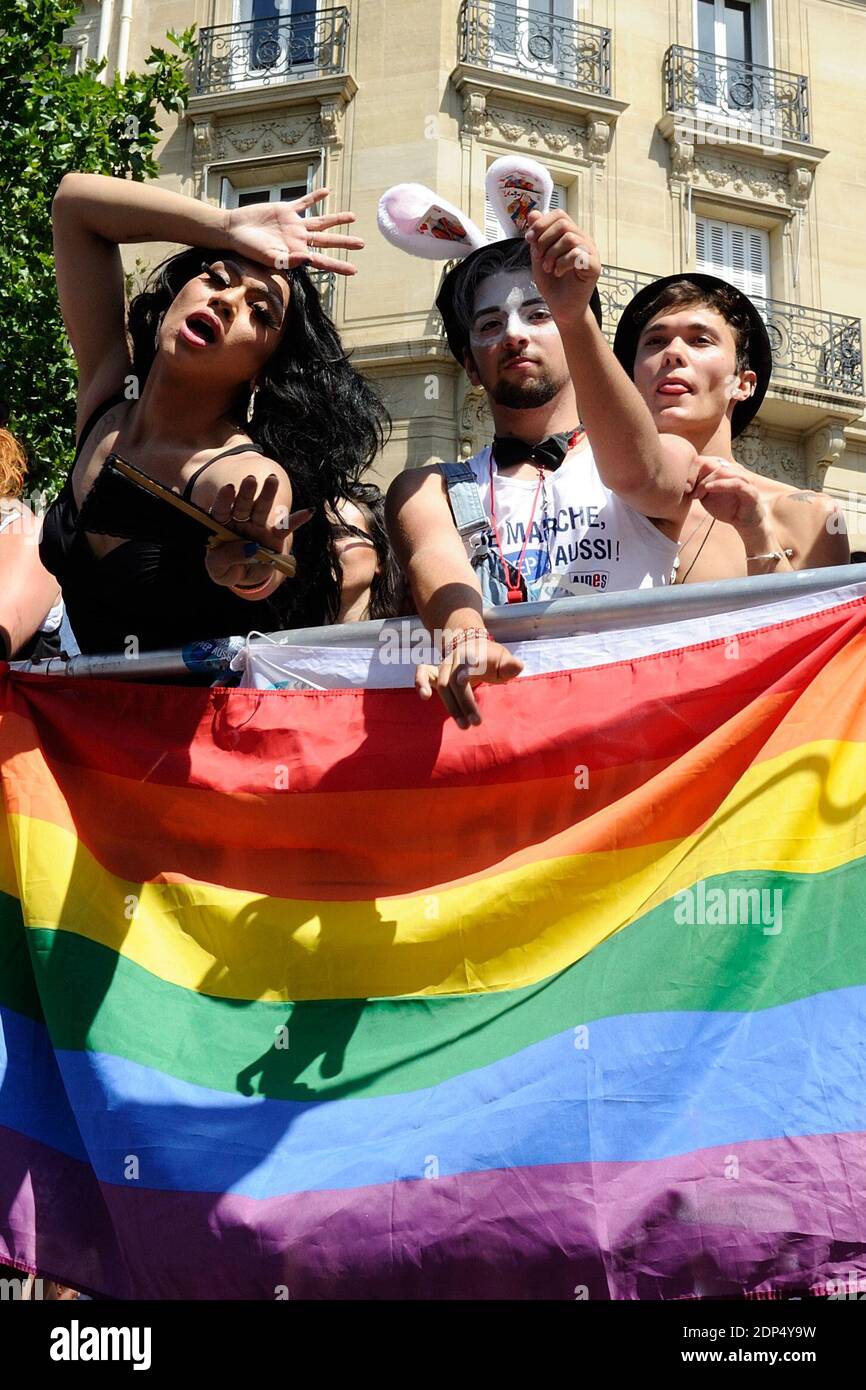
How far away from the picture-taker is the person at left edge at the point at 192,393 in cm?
296

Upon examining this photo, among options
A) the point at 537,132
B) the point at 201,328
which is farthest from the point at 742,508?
the point at 537,132

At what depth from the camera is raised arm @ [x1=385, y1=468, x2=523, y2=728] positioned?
103 inches

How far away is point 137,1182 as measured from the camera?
259cm

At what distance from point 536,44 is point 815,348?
15.8 ft

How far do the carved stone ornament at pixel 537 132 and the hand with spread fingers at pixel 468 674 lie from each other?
15942mm

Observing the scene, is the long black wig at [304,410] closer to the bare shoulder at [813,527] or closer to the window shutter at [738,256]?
the bare shoulder at [813,527]

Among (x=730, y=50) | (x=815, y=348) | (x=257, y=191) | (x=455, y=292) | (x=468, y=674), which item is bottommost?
(x=468, y=674)

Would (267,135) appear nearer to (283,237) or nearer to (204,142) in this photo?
(204,142)

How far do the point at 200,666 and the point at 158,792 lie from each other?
273mm

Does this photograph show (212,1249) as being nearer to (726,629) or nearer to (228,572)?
(228,572)

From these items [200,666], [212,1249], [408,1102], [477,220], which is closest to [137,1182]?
[212,1249]

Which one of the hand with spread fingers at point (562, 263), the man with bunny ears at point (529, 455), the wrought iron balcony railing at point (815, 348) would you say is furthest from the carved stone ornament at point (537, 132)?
the hand with spread fingers at point (562, 263)

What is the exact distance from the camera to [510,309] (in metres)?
3.42
